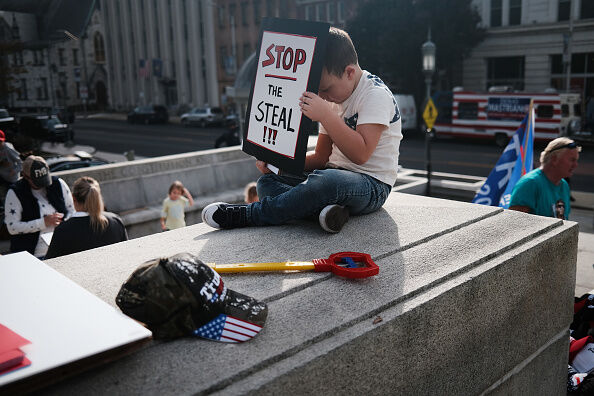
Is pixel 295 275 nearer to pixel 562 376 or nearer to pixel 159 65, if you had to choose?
pixel 562 376

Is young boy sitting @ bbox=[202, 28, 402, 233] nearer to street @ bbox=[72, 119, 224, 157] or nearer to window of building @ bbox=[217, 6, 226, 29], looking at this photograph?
street @ bbox=[72, 119, 224, 157]

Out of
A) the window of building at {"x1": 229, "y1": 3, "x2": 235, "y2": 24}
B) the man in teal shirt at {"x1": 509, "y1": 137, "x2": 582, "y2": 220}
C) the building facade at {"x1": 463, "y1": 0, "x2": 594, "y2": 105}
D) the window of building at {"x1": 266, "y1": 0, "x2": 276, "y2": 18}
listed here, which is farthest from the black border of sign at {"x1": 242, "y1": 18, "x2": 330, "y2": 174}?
the window of building at {"x1": 229, "y1": 3, "x2": 235, "y2": 24}

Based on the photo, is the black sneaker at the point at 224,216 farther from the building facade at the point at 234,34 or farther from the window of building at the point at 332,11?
the building facade at the point at 234,34

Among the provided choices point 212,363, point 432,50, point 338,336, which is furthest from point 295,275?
point 432,50

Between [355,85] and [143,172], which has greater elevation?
[355,85]

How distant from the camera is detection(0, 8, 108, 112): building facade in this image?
8039 mm

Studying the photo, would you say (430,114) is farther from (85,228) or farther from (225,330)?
(225,330)

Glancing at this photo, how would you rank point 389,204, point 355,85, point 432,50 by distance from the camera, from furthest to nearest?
point 432,50 → point 389,204 → point 355,85

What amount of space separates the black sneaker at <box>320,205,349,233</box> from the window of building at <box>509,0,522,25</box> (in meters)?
32.4

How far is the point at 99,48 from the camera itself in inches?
2530

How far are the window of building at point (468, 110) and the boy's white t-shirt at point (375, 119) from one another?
24.2 meters

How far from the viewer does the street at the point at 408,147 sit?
1886 centimetres

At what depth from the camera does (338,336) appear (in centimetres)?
208

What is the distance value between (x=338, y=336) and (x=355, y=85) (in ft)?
5.73
